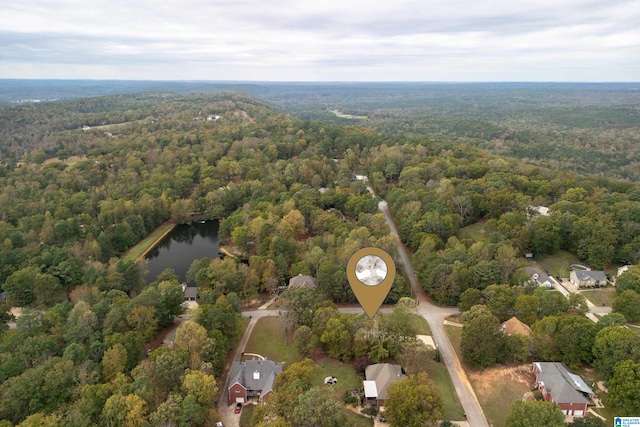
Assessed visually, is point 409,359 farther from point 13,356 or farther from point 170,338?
point 13,356


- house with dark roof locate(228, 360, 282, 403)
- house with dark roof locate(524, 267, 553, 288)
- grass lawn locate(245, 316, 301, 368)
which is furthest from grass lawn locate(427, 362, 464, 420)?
house with dark roof locate(524, 267, 553, 288)

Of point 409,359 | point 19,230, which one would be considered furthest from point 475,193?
point 19,230

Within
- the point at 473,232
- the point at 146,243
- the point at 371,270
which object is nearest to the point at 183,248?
the point at 146,243

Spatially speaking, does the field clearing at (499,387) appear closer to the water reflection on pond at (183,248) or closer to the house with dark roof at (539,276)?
the house with dark roof at (539,276)

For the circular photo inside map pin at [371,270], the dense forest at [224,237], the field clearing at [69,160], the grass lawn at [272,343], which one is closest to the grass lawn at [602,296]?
the dense forest at [224,237]

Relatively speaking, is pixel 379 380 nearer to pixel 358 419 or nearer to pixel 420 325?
pixel 358 419

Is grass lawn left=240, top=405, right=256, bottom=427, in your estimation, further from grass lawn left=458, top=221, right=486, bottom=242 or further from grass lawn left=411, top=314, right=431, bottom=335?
grass lawn left=458, top=221, right=486, bottom=242
